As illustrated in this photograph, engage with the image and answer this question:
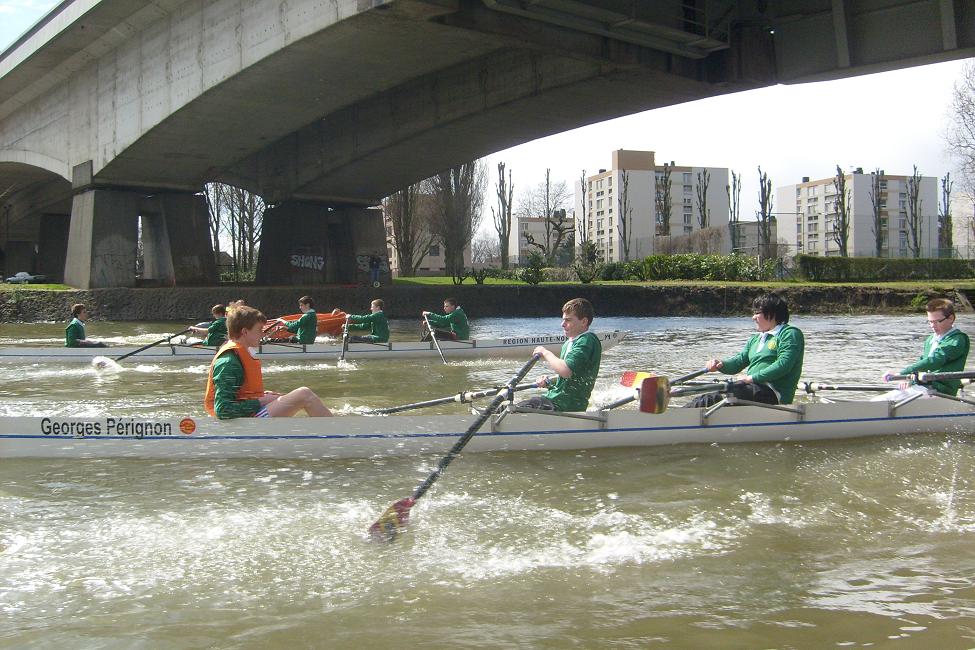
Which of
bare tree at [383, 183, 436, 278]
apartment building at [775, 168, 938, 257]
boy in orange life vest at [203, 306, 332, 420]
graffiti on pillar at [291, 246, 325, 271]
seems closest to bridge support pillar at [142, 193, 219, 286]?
graffiti on pillar at [291, 246, 325, 271]

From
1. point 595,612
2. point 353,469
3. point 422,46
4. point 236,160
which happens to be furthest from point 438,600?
point 236,160

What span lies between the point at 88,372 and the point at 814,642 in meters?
14.4

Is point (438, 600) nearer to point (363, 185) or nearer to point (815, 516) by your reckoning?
point (815, 516)

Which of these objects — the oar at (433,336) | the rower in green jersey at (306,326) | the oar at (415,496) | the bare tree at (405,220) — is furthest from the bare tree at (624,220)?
the oar at (415,496)

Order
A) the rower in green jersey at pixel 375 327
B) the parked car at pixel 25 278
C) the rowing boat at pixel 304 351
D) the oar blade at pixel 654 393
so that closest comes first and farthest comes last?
the oar blade at pixel 654 393, the rowing boat at pixel 304 351, the rower in green jersey at pixel 375 327, the parked car at pixel 25 278

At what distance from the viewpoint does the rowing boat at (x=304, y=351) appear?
15.5m

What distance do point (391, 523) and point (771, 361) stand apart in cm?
458

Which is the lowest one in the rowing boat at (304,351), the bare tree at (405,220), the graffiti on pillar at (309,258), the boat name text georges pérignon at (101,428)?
the boat name text georges pérignon at (101,428)

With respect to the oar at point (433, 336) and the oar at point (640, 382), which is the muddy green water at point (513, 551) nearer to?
the oar at point (640, 382)

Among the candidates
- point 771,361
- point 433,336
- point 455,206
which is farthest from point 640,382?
point 455,206

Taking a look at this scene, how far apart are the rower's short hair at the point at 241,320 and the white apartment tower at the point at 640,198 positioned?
96898 mm

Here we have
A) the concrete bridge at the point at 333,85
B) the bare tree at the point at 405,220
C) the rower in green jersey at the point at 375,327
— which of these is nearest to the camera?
the rower in green jersey at the point at 375,327

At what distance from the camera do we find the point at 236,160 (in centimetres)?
2844

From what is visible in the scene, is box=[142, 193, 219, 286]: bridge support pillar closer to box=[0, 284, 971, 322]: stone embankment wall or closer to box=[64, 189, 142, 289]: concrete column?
box=[64, 189, 142, 289]: concrete column
